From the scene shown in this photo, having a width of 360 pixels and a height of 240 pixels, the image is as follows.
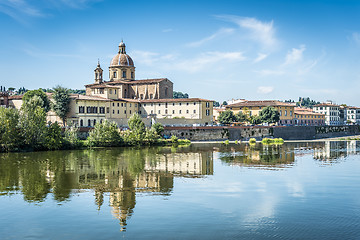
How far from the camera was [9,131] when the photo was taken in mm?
56844

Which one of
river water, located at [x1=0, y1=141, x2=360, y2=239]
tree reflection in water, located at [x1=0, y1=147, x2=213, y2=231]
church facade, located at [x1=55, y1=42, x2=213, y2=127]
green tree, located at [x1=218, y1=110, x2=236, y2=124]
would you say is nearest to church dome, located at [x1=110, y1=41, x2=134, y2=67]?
church facade, located at [x1=55, y1=42, x2=213, y2=127]

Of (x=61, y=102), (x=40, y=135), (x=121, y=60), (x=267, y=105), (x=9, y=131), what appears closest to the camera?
(x=9, y=131)

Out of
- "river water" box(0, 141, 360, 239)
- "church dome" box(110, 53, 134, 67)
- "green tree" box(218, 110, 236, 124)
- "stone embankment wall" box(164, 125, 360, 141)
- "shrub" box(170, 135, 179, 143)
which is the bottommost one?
"river water" box(0, 141, 360, 239)

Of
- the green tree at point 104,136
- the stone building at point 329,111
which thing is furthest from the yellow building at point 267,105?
the green tree at point 104,136

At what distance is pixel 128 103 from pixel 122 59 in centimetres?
1662

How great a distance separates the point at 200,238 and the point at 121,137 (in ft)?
175

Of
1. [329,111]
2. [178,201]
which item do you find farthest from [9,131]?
[329,111]

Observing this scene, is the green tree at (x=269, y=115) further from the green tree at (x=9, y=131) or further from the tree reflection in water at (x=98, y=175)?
the green tree at (x=9, y=131)

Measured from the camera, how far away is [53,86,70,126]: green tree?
79875 mm

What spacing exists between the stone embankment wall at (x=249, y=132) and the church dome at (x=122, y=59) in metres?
29.2

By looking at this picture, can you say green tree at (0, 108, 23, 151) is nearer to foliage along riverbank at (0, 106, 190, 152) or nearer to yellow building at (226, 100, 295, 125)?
foliage along riverbank at (0, 106, 190, 152)

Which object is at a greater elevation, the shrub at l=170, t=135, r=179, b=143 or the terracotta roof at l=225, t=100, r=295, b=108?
the terracotta roof at l=225, t=100, r=295, b=108

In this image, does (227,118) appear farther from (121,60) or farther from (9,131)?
(9,131)

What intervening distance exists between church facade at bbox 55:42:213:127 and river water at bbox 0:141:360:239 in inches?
1520
